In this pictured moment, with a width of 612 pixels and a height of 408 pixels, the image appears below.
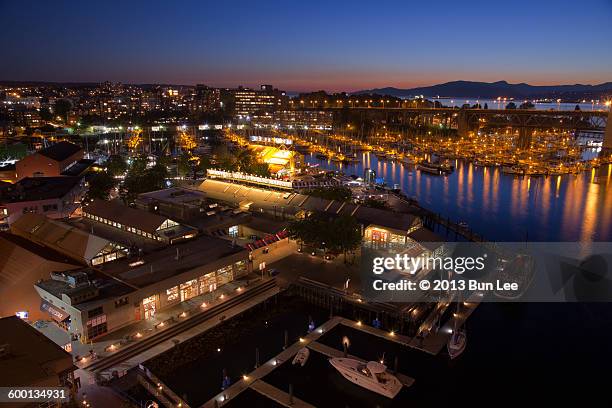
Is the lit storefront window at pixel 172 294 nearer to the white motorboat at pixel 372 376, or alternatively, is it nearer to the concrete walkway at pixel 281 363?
the concrete walkway at pixel 281 363

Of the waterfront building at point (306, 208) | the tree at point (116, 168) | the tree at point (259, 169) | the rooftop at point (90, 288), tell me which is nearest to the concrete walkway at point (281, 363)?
the rooftop at point (90, 288)

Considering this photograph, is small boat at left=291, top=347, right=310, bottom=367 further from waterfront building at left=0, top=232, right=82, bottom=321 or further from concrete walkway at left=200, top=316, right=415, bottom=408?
waterfront building at left=0, top=232, right=82, bottom=321

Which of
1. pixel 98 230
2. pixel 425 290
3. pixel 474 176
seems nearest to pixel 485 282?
pixel 425 290

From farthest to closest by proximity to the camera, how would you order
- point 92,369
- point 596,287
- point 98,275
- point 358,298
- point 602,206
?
point 602,206
point 596,287
point 358,298
point 98,275
point 92,369

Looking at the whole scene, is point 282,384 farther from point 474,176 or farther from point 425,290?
point 474,176

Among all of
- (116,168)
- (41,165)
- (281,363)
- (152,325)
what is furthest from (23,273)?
(116,168)
